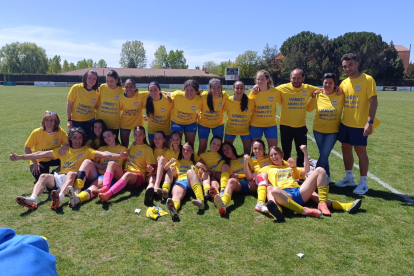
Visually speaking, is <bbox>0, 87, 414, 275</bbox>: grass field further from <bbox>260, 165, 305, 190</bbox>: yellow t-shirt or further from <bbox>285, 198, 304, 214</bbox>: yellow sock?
<bbox>260, 165, 305, 190</bbox>: yellow t-shirt

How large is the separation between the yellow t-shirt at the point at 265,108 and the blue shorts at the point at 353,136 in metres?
1.21

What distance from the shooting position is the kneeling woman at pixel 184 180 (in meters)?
4.07

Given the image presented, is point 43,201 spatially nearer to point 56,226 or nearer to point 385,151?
point 56,226

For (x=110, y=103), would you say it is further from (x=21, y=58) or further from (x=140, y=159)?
(x=21, y=58)

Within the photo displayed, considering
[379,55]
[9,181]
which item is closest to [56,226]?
[9,181]

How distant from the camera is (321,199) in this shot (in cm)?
418

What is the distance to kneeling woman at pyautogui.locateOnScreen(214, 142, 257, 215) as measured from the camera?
4.15 m

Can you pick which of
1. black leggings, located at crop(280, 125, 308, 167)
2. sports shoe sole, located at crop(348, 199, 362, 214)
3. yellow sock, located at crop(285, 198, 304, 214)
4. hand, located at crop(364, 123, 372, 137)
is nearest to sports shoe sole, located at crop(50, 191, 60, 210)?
yellow sock, located at crop(285, 198, 304, 214)

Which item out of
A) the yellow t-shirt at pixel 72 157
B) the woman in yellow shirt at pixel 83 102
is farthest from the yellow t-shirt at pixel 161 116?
the yellow t-shirt at pixel 72 157

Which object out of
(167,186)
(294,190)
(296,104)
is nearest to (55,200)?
(167,186)

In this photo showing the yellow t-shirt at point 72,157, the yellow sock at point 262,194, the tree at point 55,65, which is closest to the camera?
the yellow sock at point 262,194

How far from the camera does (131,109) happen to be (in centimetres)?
565

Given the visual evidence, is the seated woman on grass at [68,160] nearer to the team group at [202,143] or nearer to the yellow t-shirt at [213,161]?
the team group at [202,143]

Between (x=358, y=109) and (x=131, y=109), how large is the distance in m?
4.13
